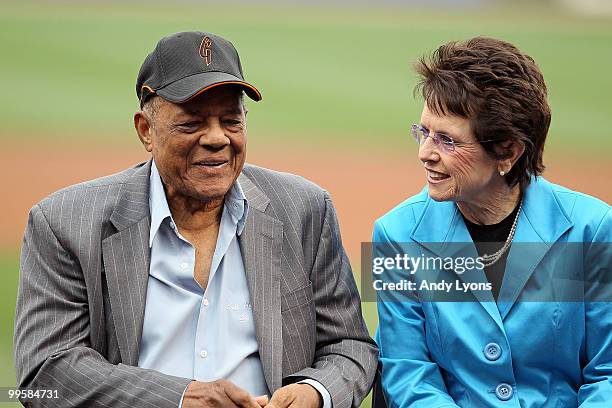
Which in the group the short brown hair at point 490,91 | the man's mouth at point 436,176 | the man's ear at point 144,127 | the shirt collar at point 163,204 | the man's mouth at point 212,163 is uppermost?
the short brown hair at point 490,91

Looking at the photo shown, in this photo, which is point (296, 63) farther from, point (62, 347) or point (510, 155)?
point (62, 347)

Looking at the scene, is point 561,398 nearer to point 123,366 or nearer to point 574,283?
point 574,283

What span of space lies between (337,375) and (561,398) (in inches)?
25.3

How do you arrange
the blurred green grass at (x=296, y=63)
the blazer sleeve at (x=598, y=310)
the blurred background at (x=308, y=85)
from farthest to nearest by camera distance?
the blurred green grass at (x=296, y=63) < the blurred background at (x=308, y=85) < the blazer sleeve at (x=598, y=310)

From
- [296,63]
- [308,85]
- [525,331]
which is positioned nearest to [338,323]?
[525,331]

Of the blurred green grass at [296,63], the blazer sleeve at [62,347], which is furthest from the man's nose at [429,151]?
the blurred green grass at [296,63]

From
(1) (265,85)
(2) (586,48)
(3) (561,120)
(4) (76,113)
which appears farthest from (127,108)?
(2) (586,48)

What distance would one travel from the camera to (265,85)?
11531mm

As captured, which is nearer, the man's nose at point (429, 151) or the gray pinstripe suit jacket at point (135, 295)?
the gray pinstripe suit jacket at point (135, 295)

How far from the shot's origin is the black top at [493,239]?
302 cm

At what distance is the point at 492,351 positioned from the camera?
9.52 ft

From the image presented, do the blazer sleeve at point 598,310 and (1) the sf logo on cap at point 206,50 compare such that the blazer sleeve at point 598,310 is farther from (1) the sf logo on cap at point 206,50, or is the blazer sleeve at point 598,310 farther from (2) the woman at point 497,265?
(1) the sf logo on cap at point 206,50

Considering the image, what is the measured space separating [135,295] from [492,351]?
3.28 ft

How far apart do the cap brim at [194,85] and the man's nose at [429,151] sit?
554 mm
